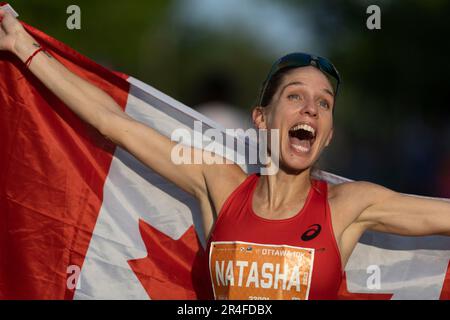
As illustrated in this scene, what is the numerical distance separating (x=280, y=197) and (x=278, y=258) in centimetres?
37

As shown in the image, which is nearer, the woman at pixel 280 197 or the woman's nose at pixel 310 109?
the woman at pixel 280 197

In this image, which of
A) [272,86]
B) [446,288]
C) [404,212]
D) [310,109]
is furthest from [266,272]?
[446,288]

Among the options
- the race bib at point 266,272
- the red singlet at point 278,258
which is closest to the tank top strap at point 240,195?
the red singlet at point 278,258

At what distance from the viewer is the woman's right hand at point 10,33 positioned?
14.9ft

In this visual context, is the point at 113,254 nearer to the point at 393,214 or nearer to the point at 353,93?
the point at 393,214

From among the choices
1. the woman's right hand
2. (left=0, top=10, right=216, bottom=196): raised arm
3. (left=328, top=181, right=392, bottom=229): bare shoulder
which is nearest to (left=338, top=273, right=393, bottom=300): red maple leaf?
(left=328, top=181, right=392, bottom=229): bare shoulder

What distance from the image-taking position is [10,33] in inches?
178

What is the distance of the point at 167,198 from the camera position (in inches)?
191

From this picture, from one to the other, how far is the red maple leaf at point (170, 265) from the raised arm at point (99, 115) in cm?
41

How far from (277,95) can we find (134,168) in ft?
3.25

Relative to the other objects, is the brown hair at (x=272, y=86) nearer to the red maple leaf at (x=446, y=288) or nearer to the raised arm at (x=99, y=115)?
the raised arm at (x=99, y=115)

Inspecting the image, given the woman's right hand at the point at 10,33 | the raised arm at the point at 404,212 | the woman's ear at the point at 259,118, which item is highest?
the woman's right hand at the point at 10,33

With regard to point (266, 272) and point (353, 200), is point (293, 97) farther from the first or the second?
point (266, 272)

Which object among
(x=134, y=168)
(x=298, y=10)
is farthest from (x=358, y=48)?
(x=134, y=168)
